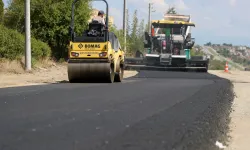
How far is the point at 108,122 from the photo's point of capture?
22.8ft

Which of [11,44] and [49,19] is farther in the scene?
[49,19]

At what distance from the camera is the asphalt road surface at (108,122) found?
5562 mm

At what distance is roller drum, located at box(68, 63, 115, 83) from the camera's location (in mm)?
14914

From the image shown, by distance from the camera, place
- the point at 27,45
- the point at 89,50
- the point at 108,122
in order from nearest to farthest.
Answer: the point at 108,122 → the point at 89,50 → the point at 27,45

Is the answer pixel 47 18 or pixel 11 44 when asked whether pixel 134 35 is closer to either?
pixel 47 18

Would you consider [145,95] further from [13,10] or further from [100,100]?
[13,10]

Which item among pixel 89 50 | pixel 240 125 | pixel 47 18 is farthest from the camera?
pixel 47 18

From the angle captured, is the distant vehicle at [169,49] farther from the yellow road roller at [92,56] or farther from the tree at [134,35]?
the tree at [134,35]

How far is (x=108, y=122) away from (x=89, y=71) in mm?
8138

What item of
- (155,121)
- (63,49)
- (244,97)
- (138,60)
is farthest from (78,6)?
(155,121)

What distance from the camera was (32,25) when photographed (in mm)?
25578

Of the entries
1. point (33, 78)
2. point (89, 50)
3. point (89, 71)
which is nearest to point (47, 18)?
point (33, 78)

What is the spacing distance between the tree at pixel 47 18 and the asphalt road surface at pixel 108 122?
1490cm

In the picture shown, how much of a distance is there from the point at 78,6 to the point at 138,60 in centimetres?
561
